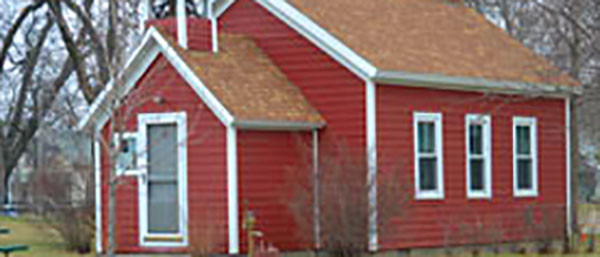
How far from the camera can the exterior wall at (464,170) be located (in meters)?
23.5

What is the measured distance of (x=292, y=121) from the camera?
22.8 m

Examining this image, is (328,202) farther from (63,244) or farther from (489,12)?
(489,12)

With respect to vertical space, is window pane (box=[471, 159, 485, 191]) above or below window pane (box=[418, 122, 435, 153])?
below

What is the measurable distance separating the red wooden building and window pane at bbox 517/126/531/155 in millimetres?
313

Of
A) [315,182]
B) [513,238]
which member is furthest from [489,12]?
[315,182]

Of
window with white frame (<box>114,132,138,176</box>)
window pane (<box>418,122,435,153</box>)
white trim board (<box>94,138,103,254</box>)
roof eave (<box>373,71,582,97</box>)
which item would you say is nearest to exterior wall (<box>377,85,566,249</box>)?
roof eave (<box>373,71,582,97</box>)

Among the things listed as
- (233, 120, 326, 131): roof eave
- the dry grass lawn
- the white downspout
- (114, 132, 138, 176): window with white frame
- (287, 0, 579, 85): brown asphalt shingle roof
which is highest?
(287, 0, 579, 85): brown asphalt shingle roof

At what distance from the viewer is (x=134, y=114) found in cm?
2317

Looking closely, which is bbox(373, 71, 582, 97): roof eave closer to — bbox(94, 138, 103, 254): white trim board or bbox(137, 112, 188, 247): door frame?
bbox(137, 112, 188, 247): door frame

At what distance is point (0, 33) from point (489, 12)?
655 inches

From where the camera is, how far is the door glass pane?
74.5 feet

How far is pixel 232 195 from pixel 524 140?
314 inches

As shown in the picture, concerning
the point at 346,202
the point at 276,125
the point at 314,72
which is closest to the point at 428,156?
the point at 314,72

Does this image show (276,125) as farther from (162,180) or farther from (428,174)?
(428,174)
